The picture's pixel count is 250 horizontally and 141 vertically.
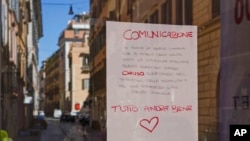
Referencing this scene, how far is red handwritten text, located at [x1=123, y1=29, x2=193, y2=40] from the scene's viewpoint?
148 inches

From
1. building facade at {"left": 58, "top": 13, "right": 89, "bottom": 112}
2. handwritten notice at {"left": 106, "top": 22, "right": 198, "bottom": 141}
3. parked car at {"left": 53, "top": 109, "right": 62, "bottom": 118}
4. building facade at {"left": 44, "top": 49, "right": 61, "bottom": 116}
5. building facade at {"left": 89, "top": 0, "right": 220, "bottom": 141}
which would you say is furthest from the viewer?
parked car at {"left": 53, "top": 109, "right": 62, "bottom": 118}

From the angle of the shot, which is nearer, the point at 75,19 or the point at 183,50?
the point at 183,50

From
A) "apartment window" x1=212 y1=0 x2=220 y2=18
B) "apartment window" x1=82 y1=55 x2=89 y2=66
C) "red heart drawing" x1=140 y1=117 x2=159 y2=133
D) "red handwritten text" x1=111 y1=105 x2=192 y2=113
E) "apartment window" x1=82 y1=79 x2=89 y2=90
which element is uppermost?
"apartment window" x1=212 y1=0 x2=220 y2=18

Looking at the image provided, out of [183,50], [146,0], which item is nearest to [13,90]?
[146,0]

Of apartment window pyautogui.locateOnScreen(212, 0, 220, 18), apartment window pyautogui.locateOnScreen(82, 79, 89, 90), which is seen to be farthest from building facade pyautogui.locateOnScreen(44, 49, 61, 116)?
apartment window pyautogui.locateOnScreen(212, 0, 220, 18)

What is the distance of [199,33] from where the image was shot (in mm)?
3947

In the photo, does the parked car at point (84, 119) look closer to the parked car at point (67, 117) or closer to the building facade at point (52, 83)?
the parked car at point (67, 117)

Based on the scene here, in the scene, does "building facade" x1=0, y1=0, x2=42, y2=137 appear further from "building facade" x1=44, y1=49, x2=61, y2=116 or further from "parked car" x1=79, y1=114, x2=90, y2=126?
Result: "parked car" x1=79, y1=114, x2=90, y2=126

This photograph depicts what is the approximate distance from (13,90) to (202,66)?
159 cm

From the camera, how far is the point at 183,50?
381 centimetres

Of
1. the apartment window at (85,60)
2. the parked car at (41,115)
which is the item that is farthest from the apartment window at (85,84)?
the parked car at (41,115)

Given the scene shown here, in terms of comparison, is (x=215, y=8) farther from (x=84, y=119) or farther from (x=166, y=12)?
(x=84, y=119)

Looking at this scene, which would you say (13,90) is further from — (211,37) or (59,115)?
(211,37)

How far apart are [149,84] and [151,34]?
293 mm
